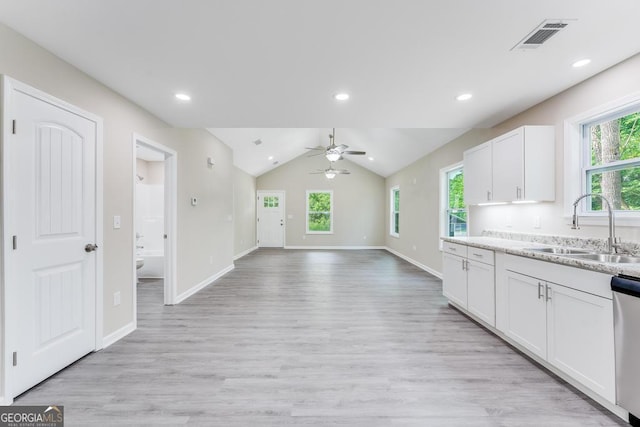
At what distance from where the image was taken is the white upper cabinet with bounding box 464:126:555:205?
9.32ft

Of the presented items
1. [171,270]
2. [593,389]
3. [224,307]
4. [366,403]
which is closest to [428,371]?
[366,403]

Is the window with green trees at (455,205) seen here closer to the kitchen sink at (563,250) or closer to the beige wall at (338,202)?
A: the kitchen sink at (563,250)

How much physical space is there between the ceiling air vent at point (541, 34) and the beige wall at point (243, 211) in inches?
266

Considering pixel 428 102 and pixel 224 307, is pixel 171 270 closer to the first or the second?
pixel 224 307

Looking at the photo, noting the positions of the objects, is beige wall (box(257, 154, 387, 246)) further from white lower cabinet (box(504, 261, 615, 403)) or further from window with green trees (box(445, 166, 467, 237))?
white lower cabinet (box(504, 261, 615, 403))

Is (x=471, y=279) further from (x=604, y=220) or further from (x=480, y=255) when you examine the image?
(x=604, y=220)

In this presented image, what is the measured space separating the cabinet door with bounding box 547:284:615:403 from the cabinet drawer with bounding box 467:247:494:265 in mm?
719

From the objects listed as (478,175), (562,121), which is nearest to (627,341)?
(562,121)

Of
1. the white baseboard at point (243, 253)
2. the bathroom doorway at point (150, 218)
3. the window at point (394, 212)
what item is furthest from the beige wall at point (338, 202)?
the bathroom doorway at point (150, 218)

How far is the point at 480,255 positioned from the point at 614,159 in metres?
1.33

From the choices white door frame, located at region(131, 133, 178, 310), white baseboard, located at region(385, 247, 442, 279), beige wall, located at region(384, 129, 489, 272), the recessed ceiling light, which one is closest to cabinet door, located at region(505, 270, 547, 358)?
the recessed ceiling light

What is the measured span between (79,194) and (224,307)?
81.6 inches

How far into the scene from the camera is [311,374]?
2.16 meters

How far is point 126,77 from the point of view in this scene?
248 centimetres
